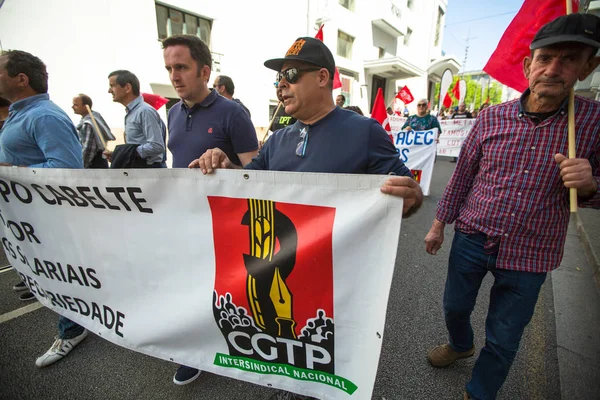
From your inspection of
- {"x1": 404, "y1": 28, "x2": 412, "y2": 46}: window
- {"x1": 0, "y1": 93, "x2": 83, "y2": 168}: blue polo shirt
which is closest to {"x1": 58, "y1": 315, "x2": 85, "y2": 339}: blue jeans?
{"x1": 0, "y1": 93, "x2": 83, "y2": 168}: blue polo shirt

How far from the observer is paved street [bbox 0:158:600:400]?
1.89m

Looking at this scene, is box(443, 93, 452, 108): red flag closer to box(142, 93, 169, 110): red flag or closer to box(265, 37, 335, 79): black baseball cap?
box(142, 93, 169, 110): red flag

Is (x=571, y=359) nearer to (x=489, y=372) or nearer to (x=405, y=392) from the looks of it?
(x=489, y=372)

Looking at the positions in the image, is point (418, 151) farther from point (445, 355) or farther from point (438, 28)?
point (438, 28)

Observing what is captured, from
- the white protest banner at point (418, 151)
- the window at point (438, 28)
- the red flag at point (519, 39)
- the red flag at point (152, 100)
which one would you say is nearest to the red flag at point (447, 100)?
the white protest banner at point (418, 151)

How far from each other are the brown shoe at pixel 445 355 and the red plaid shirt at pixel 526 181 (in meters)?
0.82

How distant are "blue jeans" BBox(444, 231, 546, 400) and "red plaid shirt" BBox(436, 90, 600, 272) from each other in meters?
0.07

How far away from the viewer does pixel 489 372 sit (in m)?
1.62

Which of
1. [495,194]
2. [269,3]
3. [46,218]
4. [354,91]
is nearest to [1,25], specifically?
[46,218]

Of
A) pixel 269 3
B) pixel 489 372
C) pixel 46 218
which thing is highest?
pixel 269 3

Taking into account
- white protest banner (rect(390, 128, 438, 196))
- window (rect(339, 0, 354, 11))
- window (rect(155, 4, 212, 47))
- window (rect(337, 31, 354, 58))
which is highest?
window (rect(339, 0, 354, 11))

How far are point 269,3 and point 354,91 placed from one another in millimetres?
9691

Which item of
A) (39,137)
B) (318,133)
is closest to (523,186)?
(318,133)

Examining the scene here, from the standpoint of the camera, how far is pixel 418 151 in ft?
19.4
